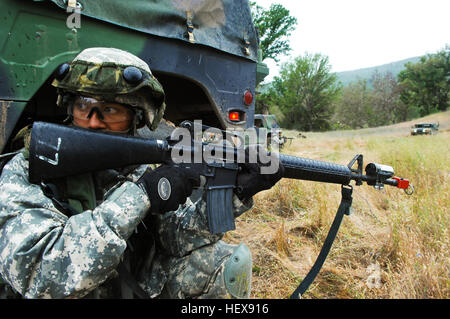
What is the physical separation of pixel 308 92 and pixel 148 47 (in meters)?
37.0

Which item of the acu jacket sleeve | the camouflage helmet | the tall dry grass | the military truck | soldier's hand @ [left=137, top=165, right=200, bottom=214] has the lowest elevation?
the tall dry grass

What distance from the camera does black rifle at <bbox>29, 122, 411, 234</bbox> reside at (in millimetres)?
1421

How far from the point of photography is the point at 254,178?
1.82m

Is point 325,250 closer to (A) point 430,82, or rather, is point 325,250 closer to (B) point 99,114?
(B) point 99,114

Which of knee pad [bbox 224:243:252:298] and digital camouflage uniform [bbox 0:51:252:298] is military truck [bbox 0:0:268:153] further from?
knee pad [bbox 224:243:252:298]

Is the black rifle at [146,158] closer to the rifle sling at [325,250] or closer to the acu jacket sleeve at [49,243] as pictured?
the acu jacket sleeve at [49,243]

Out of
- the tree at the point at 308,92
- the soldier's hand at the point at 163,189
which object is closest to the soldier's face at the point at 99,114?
the soldier's hand at the point at 163,189

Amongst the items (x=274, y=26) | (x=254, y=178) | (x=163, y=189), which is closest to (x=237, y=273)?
(x=254, y=178)

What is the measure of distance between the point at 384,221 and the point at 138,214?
2.67m

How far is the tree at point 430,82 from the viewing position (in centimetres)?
3891

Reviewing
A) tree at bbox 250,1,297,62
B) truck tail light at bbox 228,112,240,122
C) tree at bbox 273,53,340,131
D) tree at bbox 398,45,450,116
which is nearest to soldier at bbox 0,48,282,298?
truck tail light at bbox 228,112,240,122

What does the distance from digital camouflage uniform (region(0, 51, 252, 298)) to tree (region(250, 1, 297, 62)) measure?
69.3ft

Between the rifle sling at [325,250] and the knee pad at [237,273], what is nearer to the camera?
the knee pad at [237,273]
